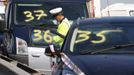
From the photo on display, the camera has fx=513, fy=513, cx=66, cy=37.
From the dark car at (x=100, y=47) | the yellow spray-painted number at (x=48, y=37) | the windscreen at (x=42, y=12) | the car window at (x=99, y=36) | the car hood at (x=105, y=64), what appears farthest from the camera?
the windscreen at (x=42, y=12)

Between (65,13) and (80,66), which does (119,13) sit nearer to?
(65,13)

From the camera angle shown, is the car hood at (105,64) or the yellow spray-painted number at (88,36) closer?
the car hood at (105,64)

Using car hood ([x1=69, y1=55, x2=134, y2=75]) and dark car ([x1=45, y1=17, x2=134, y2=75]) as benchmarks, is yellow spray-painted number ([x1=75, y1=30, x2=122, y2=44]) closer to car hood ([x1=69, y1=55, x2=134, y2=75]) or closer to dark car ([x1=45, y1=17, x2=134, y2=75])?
dark car ([x1=45, y1=17, x2=134, y2=75])

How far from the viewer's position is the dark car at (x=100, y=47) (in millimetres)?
5805

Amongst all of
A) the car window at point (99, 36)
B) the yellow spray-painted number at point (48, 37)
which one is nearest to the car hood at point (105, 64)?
the car window at point (99, 36)

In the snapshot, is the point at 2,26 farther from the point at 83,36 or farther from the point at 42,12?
the point at 83,36

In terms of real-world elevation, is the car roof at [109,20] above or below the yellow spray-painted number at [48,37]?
above

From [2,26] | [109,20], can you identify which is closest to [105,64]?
[109,20]

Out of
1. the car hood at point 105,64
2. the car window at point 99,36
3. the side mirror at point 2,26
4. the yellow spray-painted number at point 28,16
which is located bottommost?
the side mirror at point 2,26

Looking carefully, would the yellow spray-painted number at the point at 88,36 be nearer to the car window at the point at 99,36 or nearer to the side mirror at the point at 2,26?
the car window at the point at 99,36

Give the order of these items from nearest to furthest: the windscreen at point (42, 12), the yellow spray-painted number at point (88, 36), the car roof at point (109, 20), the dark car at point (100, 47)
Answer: the dark car at point (100, 47) < the yellow spray-painted number at point (88, 36) < the car roof at point (109, 20) < the windscreen at point (42, 12)

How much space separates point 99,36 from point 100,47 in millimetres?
284

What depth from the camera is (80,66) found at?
588 cm

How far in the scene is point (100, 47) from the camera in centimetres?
662
